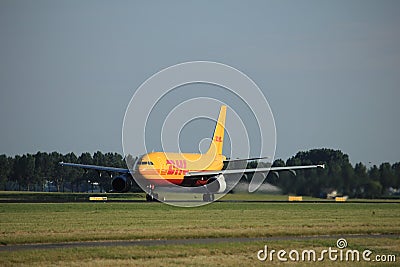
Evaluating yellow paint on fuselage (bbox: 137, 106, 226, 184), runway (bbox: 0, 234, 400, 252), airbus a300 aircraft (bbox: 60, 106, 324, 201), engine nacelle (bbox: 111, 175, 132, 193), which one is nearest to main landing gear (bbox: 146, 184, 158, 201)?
airbus a300 aircraft (bbox: 60, 106, 324, 201)

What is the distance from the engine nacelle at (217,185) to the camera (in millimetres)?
66750

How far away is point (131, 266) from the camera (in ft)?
73.0

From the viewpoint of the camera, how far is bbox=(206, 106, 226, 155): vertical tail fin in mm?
78812

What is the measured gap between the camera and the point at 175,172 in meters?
66.3

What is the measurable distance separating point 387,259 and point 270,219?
53.6 feet

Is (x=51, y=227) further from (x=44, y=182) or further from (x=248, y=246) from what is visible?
(x=44, y=182)

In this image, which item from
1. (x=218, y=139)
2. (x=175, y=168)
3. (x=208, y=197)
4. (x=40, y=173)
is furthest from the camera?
(x=40, y=173)

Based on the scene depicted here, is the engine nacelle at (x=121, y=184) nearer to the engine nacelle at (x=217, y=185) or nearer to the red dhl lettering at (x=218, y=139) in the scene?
the engine nacelle at (x=217, y=185)

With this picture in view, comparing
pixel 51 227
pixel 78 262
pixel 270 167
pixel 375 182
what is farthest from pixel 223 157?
pixel 78 262

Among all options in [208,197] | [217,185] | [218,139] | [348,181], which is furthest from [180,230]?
[218,139]

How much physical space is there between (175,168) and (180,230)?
32.8 metres

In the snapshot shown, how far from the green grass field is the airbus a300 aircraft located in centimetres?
1306

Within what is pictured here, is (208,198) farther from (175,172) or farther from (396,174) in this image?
(396,174)

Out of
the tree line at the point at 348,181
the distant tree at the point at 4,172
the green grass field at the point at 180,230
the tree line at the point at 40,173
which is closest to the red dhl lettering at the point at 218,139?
the green grass field at the point at 180,230
